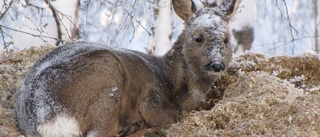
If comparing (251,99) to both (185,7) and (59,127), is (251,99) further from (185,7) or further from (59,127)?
(59,127)

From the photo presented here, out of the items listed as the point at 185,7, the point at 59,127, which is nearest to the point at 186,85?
the point at 185,7

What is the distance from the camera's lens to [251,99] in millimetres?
6625

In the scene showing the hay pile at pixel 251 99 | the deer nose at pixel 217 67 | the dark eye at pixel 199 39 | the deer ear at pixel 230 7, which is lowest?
the hay pile at pixel 251 99

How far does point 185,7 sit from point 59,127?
253 centimetres

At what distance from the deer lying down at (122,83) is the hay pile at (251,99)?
33cm

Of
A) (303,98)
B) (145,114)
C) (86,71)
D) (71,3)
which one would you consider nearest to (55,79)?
(86,71)

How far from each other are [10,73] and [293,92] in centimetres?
343

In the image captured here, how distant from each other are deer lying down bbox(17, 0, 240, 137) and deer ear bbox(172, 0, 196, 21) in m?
0.01

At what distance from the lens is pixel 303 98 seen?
654 cm

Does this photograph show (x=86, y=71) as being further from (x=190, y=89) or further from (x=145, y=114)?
(x=190, y=89)

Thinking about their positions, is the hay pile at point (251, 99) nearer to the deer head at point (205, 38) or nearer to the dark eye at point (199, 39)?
the deer head at point (205, 38)

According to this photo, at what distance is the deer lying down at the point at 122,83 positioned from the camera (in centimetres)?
611

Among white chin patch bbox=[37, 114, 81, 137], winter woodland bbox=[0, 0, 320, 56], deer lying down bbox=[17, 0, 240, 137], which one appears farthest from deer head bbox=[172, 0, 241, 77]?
white chin patch bbox=[37, 114, 81, 137]

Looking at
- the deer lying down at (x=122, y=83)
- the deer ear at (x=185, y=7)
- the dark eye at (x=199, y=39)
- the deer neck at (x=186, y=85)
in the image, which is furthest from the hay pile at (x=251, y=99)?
the deer ear at (x=185, y=7)
